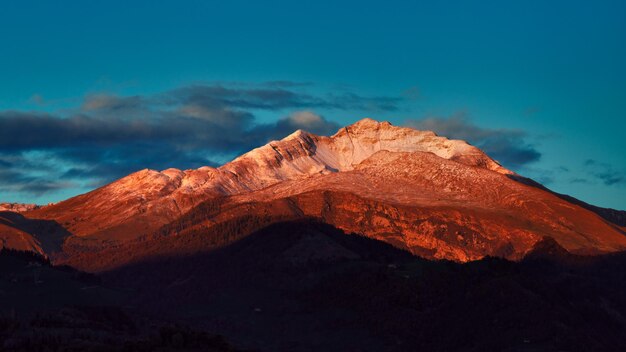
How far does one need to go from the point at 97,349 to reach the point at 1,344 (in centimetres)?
1562

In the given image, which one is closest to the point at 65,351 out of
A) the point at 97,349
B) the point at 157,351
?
the point at 97,349

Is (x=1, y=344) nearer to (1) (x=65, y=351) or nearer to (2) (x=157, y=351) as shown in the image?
(1) (x=65, y=351)

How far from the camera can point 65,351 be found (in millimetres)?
186875

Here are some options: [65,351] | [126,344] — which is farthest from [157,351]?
[65,351]

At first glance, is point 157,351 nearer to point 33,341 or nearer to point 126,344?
point 126,344

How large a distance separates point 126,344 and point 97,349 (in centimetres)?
991

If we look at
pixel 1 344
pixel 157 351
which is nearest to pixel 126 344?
pixel 157 351

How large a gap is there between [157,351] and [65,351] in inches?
698

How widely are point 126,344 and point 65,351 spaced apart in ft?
49.0

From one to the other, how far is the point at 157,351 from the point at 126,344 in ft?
17.8

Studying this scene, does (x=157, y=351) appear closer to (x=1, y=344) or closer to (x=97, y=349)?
(x=97, y=349)

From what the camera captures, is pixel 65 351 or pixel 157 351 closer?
pixel 65 351

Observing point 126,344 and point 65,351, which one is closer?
point 65,351

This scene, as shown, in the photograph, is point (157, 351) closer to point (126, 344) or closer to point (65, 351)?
point (126, 344)
